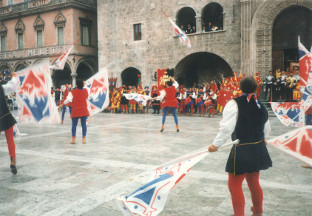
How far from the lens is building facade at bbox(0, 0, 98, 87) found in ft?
97.9

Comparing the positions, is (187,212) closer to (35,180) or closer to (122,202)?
(122,202)

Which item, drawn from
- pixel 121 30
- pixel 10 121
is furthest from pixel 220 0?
pixel 10 121

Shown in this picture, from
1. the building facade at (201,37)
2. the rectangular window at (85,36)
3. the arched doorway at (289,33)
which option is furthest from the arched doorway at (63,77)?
the arched doorway at (289,33)

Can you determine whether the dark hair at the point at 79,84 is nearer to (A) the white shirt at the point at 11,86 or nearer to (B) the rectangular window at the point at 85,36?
(A) the white shirt at the point at 11,86

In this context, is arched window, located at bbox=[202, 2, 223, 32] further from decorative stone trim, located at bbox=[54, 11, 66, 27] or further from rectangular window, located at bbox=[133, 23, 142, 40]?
decorative stone trim, located at bbox=[54, 11, 66, 27]

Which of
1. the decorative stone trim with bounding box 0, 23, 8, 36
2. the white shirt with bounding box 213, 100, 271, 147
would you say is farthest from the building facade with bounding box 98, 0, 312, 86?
the white shirt with bounding box 213, 100, 271, 147

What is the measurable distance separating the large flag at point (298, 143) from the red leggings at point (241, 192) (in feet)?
1.68

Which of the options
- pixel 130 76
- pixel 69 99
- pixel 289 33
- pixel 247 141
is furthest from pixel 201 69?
pixel 247 141

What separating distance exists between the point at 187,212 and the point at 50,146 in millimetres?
5327

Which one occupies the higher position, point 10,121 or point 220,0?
point 220,0

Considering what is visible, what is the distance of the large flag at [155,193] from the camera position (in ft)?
10.2

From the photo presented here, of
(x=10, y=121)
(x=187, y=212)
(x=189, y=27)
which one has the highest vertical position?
(x=189, y=27)

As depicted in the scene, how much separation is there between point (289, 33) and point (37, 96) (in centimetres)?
1834

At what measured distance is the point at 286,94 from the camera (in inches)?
659
